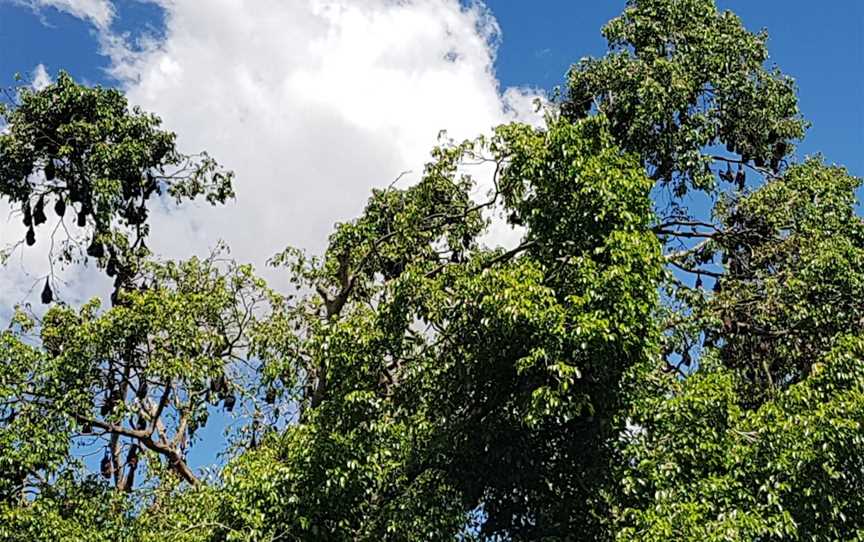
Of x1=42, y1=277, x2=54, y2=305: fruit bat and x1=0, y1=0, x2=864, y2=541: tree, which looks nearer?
x1=0, y1=0, x2=864, y2=541: tree

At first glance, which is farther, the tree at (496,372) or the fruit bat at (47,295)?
the fruit bat at (47,295)

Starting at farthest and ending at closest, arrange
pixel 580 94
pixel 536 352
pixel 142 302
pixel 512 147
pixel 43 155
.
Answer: pixel 580 94
pixel 43 155
pixel 142 302
pixel 512 147
pixel 536 352

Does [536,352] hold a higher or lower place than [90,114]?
lower

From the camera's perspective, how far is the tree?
364 inches

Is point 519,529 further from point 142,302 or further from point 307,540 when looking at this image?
point 142,302

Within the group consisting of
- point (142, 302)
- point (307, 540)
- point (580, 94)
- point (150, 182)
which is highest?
point (580, 94)

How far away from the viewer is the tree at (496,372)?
364 inches

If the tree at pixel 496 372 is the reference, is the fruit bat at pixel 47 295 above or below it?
above

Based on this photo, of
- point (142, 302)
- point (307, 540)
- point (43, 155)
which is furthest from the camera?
point (43, 155)

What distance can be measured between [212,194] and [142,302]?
3.50 metres

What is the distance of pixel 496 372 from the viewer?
999 centimetres

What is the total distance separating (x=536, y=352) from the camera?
8844 millimetres

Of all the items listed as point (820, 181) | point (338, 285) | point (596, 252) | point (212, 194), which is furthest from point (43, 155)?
point (820, 181)

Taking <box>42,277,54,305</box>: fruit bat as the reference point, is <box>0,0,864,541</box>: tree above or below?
below
